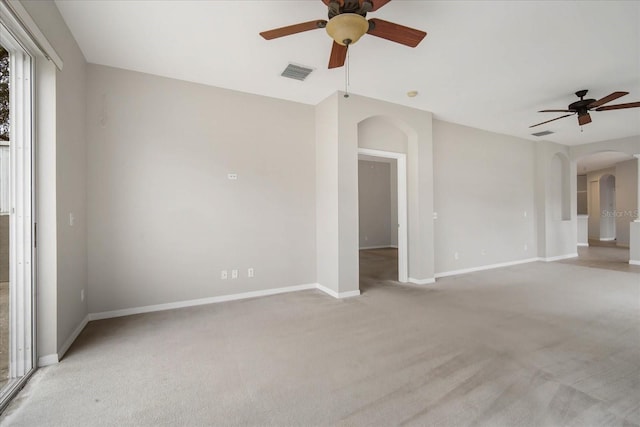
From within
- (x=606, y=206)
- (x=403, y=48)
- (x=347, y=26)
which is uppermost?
(x=403, y=48)

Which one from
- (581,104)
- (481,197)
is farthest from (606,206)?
(581,104)

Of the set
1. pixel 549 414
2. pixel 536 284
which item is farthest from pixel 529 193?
pixel 549 414

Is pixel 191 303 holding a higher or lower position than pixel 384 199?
lower

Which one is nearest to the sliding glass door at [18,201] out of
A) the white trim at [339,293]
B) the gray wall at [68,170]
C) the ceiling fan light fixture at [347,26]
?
the gray wall at [68,170]

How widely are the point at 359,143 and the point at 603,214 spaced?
12582mm

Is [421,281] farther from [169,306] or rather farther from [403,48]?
[169,306]

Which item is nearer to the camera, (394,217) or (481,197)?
(481,197)

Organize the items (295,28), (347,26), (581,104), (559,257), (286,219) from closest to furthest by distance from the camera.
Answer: (347,26), (295,28), (581,104), (286,219), (559,257)

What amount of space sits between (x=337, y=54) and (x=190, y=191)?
2504mm

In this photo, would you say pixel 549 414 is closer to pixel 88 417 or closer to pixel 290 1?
pixel 88 417

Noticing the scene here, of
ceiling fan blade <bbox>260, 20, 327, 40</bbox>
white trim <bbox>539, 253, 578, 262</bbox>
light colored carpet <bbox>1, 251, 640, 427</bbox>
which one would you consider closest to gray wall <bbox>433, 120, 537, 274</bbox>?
white trim <bbox>539, 253, 578, 262</bbox>

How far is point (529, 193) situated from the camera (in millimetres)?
7129

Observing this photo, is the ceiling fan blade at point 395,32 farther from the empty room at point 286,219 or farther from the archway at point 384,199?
the archway at point 384,199

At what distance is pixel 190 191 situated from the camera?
3.81 m
